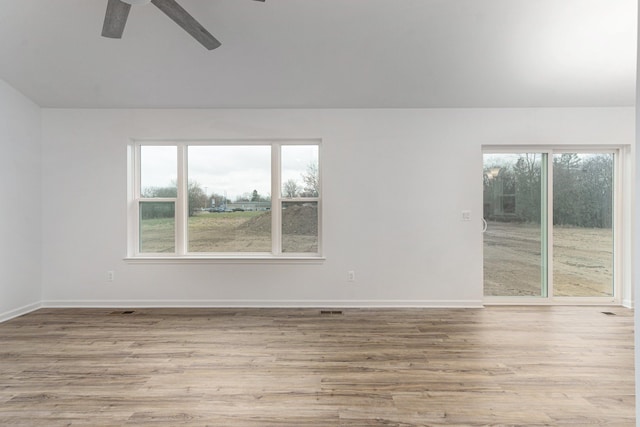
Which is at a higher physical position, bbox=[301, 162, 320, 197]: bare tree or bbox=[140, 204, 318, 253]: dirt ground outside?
bbox=[301, 162, 320, 197]: bare tree

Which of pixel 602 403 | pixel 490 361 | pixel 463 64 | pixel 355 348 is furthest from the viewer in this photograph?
pixel 463 64

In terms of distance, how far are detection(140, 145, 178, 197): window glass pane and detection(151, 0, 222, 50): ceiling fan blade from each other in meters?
2.15

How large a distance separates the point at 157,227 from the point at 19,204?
1464 millimetres

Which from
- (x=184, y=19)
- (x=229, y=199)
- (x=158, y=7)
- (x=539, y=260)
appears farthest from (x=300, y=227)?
(x=539, y=260)

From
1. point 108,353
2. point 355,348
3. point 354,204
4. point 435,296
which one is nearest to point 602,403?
point 355,348

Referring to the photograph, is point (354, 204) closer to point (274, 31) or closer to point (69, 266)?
point (274, 31)

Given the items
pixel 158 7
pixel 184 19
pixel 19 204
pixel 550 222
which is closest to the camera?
pixel 158 7

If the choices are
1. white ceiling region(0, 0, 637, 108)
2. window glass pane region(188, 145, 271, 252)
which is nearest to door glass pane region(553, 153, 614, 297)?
white ceiling region(0, 0, 637, 108)

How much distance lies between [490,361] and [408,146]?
2525mm

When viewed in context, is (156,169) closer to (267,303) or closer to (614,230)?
(267,303)

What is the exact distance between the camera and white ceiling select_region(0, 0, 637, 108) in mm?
2908

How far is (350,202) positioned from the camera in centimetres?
422

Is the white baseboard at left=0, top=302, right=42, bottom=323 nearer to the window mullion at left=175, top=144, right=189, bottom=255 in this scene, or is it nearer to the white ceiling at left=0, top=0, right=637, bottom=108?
the window mullion at left=175, top=144, right=189, bottom=255

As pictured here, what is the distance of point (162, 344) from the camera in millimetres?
3090
